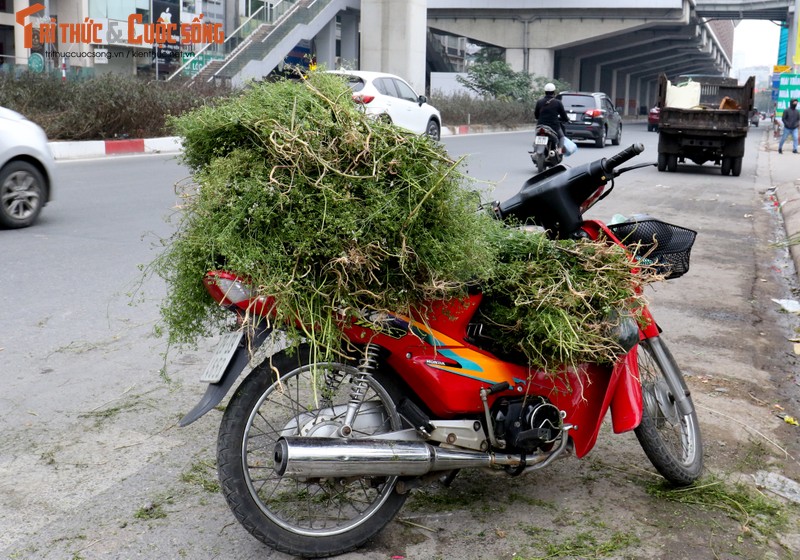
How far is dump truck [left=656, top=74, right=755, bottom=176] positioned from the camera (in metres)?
19.2

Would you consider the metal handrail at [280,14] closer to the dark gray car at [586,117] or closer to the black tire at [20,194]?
the dark gray car at [586,117]

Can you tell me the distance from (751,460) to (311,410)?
222cm

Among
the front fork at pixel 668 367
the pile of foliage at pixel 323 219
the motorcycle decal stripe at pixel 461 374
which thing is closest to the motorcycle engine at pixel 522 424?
the motorcycle decal stripe at pixel 461 374

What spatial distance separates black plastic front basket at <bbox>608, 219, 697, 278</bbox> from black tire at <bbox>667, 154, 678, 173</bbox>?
1719cm

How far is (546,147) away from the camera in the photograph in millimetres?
16953

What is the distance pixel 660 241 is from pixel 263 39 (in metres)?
33.5

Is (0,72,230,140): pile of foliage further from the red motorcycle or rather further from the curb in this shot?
the red motorcycle

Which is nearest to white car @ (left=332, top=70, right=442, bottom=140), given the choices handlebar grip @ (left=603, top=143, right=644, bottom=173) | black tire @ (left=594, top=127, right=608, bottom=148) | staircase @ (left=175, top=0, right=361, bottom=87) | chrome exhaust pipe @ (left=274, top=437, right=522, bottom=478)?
black tire @ (left=594, top=127, right=608, bottom=148)

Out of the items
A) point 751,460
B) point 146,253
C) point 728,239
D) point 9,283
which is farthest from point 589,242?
point 728,239

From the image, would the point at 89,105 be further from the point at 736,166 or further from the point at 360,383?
the point at 360,383

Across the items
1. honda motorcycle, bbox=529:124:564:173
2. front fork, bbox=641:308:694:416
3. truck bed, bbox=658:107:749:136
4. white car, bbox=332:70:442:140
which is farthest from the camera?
white car, bbox=332:70:442:140

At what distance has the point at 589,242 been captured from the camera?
331cm

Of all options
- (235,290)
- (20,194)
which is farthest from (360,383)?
(20,194)

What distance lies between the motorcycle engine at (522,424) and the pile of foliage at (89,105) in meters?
15.3
